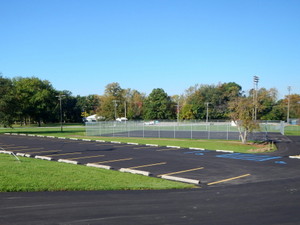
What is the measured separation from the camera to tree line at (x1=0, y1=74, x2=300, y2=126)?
7956 centimetres

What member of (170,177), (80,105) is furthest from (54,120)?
(170,177)

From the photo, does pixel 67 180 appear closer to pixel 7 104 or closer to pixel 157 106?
pixel 7 104

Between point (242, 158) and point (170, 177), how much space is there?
7.98 meters

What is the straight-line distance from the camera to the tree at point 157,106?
91688 millimetres

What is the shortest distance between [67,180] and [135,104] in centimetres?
8837

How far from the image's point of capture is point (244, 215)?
701 cm

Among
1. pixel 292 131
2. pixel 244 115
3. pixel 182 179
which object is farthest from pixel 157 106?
pixel 182 179

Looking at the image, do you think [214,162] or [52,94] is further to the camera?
[52,94]

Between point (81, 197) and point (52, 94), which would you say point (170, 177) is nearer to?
point (81, 197)

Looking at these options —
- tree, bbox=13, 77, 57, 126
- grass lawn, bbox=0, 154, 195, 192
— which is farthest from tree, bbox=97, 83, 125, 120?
grass lawn, bbox=0, 154, 195, 192

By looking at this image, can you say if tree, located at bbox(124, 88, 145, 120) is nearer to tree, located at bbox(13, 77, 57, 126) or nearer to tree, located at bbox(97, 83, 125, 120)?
tree, located at bbox(97, 83, 125, 120)

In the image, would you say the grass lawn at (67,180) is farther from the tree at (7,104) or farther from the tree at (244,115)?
the tree at (7,104)

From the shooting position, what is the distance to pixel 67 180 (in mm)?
10258

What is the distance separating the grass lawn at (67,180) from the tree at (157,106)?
79452 mm
